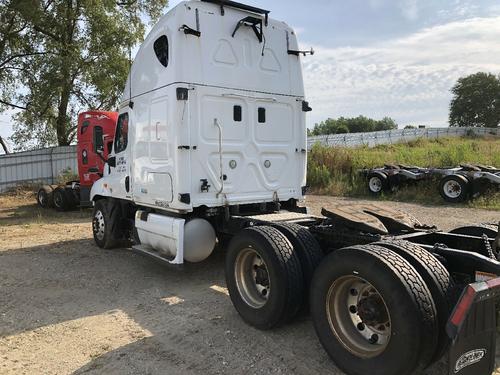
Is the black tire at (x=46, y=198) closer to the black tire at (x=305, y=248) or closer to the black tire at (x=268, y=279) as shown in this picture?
the black tire at (x=268, y=279)

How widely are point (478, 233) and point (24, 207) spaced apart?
1628 centimetres

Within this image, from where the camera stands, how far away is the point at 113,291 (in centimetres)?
620

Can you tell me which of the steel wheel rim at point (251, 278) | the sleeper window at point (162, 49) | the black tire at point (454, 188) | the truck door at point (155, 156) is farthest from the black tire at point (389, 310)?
the black tire at point (454, 188)

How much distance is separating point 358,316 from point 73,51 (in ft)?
60.2

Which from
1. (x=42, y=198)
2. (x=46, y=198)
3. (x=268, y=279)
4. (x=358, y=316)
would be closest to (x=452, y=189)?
(x=268, y=279)

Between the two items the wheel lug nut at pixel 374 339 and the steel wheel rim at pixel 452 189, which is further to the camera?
the steel wheel rim at pixel 452 189

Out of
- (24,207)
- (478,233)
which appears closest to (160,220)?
(478,233)

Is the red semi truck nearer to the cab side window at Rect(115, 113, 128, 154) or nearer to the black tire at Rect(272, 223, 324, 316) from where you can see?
the cab side window at Rect(115, 113, 128, 154)

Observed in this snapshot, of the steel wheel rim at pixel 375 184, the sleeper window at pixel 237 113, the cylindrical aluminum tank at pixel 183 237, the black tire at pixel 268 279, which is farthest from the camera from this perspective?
the steel wheel rim at pixel 375 184

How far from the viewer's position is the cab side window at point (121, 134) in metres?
7.56

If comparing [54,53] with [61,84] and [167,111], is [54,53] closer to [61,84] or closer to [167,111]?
[61,84]

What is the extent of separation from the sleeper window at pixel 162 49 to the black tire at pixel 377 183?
11.3 metres

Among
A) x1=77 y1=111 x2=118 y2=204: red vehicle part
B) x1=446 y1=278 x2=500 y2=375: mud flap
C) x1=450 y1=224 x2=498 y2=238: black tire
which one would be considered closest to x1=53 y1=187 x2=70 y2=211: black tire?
x1=77 y1=111 x2=118 y2=204: red vehicle part

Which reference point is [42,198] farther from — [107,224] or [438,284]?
[438,284]
